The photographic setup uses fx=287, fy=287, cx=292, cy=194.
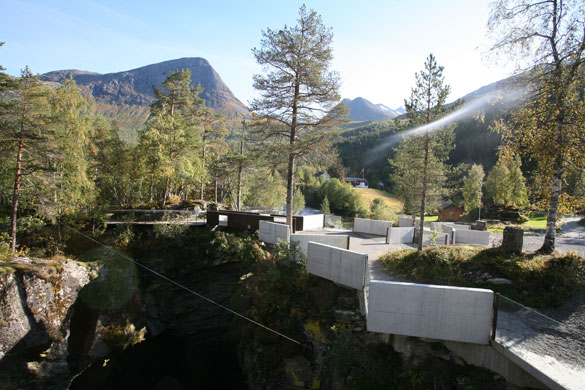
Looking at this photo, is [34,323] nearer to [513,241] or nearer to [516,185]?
[513,241]

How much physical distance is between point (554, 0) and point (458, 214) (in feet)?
152

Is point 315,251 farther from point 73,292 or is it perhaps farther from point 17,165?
point 17,165

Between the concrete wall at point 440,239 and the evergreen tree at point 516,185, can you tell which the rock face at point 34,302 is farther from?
the evergreen tree at point 516,185

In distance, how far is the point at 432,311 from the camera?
5.78 m

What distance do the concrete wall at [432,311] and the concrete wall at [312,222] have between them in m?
12.0

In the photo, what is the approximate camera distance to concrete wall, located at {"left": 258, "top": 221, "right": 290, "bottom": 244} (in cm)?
1295

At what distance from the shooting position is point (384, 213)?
39.7 meters

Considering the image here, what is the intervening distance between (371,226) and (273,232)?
732cm

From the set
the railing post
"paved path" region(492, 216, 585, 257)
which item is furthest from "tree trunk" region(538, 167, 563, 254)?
the railing post

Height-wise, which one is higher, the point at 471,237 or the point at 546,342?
the point at 471,237

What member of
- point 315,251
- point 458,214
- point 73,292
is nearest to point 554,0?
point 315,251

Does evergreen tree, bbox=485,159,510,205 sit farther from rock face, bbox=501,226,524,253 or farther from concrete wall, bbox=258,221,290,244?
concrete wall, bbox=258,221,290,244

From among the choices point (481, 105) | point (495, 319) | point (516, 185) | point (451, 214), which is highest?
point (481, 105)

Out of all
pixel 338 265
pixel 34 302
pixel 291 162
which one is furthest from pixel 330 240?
pixel 34 302
